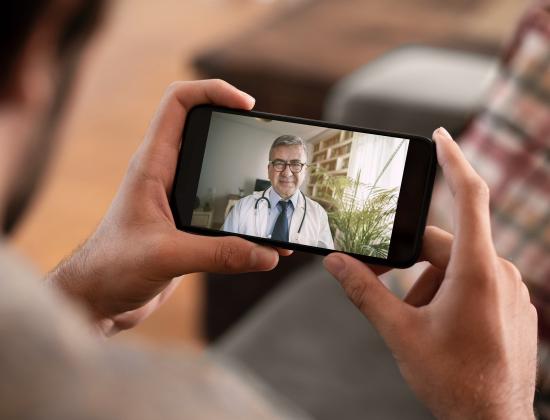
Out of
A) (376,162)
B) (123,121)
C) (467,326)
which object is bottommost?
(467,326)

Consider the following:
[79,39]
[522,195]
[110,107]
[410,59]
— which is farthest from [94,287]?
[110,107]

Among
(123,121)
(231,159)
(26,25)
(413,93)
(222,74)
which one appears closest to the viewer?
(26,25)

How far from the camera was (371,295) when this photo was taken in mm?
606

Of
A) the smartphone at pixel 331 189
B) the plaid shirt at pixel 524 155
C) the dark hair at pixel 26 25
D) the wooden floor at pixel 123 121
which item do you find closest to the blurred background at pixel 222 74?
the wooden floor at pixel 123 121

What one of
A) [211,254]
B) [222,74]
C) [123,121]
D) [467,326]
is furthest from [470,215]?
[123,121]

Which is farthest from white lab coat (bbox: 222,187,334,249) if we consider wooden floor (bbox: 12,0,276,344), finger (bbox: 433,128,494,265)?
wooden floor (bbox: 12,0,276,344)

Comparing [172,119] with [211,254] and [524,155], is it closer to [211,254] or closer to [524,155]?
[211,254]

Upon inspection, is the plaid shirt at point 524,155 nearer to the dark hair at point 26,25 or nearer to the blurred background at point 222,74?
the blurred background at point 222,74

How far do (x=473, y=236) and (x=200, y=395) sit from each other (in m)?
0.30

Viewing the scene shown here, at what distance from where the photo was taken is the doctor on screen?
0.64 meters

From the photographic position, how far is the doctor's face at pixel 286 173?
25.1 inches

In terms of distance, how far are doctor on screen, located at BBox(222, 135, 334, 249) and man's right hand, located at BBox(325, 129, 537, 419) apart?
6 centimetres

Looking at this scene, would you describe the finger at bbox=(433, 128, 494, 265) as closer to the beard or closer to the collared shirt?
the collared shirt

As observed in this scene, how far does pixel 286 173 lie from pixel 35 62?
1.15 feet
